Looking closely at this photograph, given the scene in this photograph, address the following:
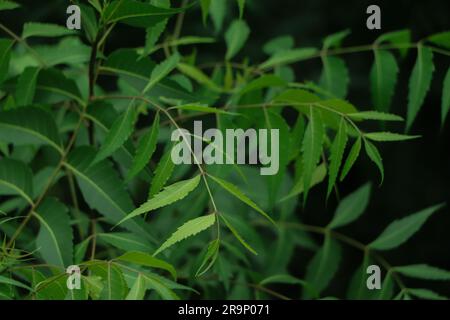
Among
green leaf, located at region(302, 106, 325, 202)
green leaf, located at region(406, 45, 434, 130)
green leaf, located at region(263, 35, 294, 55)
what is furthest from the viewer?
green leaf, located at region(263, 35, 294, 55)

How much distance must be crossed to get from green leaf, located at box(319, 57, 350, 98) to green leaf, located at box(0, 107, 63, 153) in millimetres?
584

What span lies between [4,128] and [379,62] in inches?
28.7

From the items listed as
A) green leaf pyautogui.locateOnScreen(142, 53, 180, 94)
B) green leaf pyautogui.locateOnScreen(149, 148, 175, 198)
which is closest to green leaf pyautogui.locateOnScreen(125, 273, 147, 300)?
green leaf pyautogui.locateOnScreen(149, 148, 175, 198)

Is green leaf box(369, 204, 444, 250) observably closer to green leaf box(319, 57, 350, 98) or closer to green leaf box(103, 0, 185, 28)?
green leaf box(319, 57, 350, 98)

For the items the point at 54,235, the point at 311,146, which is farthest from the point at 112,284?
the point at 311,146

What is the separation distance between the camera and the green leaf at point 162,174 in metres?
1.03

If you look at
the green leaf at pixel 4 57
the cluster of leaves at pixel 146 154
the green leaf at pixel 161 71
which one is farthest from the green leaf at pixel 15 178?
the green leaf at pixel 161 71

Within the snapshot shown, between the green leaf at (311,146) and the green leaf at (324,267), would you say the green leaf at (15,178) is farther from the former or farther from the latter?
the green leaf at (324,267)

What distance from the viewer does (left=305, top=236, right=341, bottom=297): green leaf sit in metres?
1.54

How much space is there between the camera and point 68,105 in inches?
58.7

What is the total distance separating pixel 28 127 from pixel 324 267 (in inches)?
26.4

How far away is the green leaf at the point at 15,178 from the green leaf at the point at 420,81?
682mm

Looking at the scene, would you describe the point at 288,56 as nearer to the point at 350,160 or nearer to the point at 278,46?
the point at 278,46
